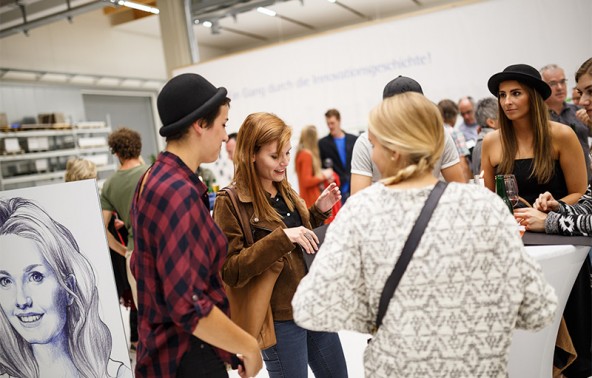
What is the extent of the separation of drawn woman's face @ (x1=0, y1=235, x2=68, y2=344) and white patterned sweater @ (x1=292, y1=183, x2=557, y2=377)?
5.51 ft

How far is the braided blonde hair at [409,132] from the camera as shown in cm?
121

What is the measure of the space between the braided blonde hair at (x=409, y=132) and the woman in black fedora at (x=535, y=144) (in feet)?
4.08

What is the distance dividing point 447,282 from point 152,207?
2.55ft

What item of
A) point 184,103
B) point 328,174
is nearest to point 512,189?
point 184,103

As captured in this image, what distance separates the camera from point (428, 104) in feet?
4.10

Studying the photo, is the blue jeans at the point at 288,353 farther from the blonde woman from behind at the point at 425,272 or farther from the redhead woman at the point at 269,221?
the blonde woman from behind at the point at 425,272

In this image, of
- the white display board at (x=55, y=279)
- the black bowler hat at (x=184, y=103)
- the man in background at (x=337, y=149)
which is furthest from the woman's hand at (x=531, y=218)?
the man in background at (x=337, y=149)

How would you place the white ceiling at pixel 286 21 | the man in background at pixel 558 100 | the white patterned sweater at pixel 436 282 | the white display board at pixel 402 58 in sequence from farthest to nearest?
the white ceiling at pixel 286 21
the white display board at pixel 402 58
the man in background at pixel 558 100
the white patterned sweater at pixel 436 282

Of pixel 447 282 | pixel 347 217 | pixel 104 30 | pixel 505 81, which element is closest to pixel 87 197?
pixel 347 217

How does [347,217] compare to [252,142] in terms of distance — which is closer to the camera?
[347,217]

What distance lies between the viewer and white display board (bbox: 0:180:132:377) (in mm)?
2412

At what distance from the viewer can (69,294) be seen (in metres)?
2.43

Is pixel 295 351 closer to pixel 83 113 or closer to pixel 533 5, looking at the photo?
pixel 533 5

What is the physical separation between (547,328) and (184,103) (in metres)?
1.59
